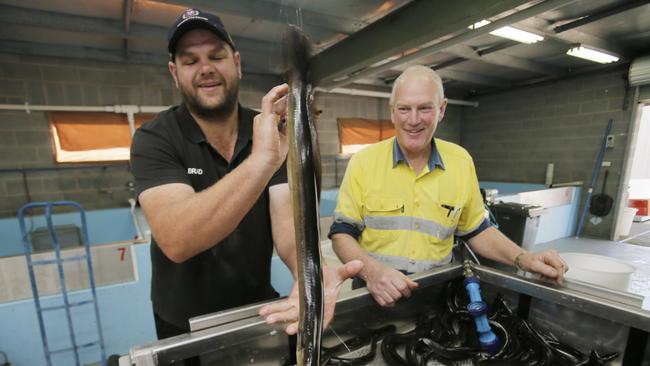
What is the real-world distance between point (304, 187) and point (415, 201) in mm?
1048

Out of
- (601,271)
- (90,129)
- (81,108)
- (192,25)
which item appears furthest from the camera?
(90,129)

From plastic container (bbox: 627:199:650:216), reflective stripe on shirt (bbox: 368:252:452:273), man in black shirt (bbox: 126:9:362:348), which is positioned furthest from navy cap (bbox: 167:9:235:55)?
plastic container (bbox: 627:199:650:216)

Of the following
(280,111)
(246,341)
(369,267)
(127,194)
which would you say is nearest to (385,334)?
(369,267)

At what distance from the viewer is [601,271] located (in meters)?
1.48

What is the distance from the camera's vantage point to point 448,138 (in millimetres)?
6711

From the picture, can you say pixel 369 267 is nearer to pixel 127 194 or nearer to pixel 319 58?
pixel 319 58

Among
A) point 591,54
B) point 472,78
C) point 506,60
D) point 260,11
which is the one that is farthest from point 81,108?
point 591,54

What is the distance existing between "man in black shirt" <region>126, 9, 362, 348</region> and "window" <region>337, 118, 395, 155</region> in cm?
438

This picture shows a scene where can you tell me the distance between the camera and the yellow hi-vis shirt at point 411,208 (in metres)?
1.20

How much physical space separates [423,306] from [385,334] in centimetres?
20

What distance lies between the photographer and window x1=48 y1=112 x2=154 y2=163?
3531 millimetres

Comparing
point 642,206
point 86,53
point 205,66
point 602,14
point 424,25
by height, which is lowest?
point 642,206

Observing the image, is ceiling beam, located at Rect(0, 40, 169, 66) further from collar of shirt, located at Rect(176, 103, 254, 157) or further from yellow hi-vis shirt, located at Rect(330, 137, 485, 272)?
yellow hi-vis shirt, located at Rect(330, 137, 485, 272)

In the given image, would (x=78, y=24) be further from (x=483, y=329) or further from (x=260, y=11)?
(x=483, y=329)
